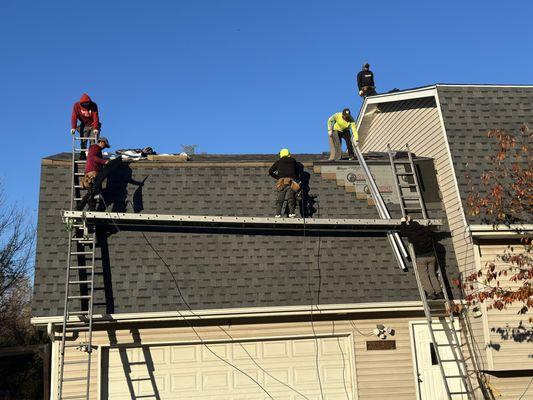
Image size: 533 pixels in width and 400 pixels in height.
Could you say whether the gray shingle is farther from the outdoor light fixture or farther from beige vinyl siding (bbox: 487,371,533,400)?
beige vinyl siding (bbox: 487,371,533,400)

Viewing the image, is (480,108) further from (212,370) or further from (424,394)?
(212,370)

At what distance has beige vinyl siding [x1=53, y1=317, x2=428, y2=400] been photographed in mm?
10234

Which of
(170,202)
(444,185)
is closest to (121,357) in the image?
→ (170,202)

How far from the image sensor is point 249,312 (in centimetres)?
1027

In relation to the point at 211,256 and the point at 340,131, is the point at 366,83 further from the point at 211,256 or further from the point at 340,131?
the point at 211,256

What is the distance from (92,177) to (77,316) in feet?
9.01

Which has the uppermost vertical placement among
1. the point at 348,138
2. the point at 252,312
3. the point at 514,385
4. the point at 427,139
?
the point at 348,138

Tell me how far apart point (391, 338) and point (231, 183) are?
182 inches

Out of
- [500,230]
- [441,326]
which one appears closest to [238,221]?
[441,326]

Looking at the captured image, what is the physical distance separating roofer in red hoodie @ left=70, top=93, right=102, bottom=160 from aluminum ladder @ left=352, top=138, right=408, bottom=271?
588 centimetres

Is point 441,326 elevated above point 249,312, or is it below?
below

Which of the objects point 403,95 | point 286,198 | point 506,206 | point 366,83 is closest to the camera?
point 506,206

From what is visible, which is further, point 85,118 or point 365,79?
point 365,79

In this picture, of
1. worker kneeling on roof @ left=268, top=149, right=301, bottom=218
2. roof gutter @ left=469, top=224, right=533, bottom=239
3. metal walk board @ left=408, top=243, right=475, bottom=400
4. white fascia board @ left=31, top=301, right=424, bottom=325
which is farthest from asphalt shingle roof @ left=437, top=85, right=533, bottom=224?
worker kneeling on roof @ left=268, top=149, right=301, bottom=218
